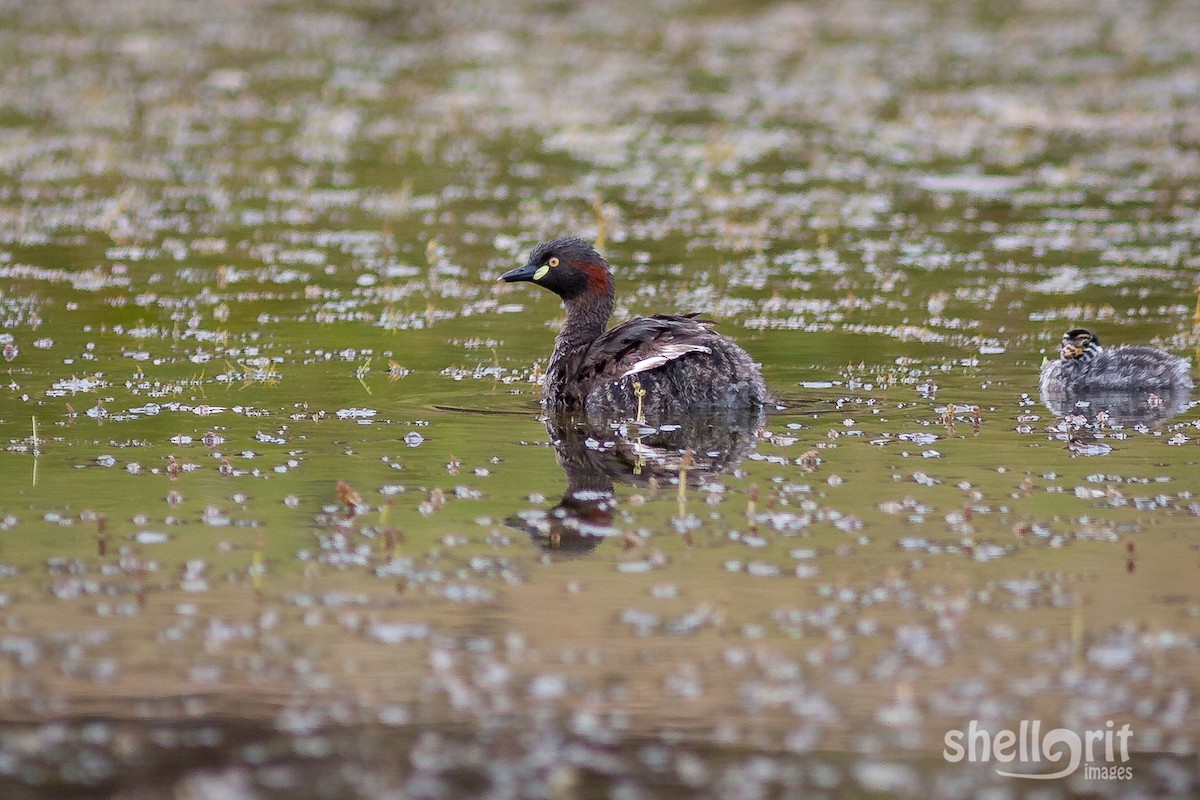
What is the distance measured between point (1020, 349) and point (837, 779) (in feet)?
32.1

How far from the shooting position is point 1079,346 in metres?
15.3

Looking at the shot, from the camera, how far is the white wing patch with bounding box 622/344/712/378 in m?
14.3

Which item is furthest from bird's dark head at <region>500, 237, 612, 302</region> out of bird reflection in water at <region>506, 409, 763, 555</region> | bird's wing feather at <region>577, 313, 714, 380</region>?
bird reflection in water at <region>506, 409, 763, 555</region>

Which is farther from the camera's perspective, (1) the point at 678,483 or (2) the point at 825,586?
(1) the point at 678,483

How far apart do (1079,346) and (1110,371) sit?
0.31 m

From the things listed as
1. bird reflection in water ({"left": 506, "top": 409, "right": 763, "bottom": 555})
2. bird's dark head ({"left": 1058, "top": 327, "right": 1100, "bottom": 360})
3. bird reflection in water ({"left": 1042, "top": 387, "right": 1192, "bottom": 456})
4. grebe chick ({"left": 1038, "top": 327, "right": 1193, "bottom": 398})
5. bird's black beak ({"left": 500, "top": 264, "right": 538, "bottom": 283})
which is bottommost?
bird reflection in water ({"left": 506, "top": 409, "right": 763, "bottom": 555})

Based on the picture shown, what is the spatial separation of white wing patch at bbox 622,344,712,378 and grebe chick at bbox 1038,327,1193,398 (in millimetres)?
2848

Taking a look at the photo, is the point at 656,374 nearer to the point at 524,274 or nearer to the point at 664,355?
the point at 664,355

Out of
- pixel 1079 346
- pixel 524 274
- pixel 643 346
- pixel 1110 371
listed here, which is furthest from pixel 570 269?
pixel 1110 371

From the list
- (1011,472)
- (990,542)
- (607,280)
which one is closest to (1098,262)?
(607,280)

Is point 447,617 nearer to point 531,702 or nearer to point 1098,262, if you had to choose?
point 531,702

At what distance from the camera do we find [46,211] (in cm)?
2377

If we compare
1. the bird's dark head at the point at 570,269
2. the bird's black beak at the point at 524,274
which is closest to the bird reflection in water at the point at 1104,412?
the bird's dark head at the point at 570,269

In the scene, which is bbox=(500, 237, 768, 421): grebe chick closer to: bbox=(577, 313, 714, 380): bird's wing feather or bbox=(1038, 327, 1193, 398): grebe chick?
bbox=(577, 313, 714, 380): bird's wing feather
